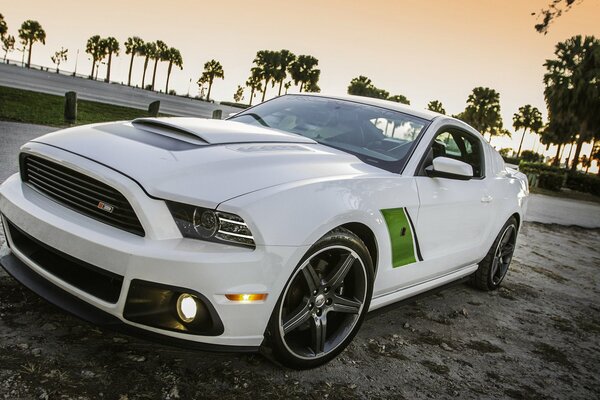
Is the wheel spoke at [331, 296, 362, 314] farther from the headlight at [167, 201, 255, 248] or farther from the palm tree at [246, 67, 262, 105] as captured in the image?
the palm tree at [246, 67, 262, 105]

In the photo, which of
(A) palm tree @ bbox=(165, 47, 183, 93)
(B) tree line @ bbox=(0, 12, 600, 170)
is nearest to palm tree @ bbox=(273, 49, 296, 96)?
(B) tree line @ bbox=(0, 12, 600, 170)

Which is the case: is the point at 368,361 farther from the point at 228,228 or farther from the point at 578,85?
the point at 578,85

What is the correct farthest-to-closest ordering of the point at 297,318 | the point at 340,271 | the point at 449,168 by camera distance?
1. the point at 449,168
2. the point at 340,271
3. the point at 297,318

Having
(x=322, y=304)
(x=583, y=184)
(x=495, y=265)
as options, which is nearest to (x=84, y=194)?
(x=322, y=304)

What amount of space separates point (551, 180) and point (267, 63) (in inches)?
3432

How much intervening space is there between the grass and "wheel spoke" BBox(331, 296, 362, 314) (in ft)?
37.7

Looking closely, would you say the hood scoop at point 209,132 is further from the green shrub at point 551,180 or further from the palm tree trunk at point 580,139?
the palm tree trunk at point 580,139

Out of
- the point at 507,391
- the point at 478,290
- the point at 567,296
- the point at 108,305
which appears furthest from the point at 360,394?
the point at 567,296

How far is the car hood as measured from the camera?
2178 millimetres

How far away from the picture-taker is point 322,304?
265 cm

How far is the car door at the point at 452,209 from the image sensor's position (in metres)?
3.22

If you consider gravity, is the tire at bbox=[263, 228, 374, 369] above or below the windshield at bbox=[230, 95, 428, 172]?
below

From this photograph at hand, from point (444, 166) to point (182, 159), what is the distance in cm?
165

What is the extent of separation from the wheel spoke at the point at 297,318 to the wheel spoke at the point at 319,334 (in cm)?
9
